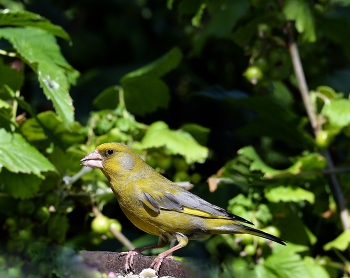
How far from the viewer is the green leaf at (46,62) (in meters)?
3.32

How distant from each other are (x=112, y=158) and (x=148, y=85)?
79 cm

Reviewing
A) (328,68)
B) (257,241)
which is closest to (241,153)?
(257,241)

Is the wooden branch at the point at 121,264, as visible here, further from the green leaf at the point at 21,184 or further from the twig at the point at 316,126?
the twig at the point at 316,126

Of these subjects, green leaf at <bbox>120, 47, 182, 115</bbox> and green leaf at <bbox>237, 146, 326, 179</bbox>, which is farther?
green leaf at <bbox>120, 47, 182, 115</bbox>

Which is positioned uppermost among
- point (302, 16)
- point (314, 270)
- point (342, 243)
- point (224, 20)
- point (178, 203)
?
point (302, 16)

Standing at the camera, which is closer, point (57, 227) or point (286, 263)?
point (57, 227)

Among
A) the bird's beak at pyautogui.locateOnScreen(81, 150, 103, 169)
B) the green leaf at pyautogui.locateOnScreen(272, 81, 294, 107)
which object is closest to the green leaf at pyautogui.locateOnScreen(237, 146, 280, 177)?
the bird's beak at pyautogui.locateOnScreen(81, 150, 103, 169)

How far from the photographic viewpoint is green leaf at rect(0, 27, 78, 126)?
10.9ft

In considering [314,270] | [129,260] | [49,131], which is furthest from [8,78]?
[314,270]

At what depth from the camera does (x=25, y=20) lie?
354cm

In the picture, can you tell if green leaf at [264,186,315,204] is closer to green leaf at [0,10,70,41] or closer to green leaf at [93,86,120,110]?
green leaf at [93,86,120,110]

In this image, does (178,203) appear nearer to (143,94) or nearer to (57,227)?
(57,227)

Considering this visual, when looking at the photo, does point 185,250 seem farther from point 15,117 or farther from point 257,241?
point 15,117

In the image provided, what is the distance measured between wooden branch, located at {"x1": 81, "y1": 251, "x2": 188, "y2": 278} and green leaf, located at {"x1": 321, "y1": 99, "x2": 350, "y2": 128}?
1.42 meters
